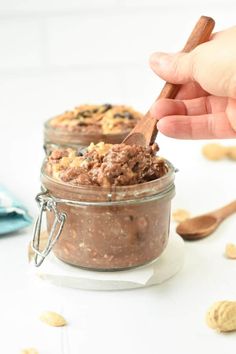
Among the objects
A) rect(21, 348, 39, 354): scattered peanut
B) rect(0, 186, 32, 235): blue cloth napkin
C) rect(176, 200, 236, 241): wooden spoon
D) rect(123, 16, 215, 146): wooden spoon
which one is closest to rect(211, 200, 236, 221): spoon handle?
rect(176, 200, 236, 241): wooden spoon

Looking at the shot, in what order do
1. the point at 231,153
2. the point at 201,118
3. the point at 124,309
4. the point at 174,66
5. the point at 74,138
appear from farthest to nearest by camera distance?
1. the point at 231,153
2. the point at 74,138
3. the point at 201,118
4. the point at 174,66
5. the point at 124,309

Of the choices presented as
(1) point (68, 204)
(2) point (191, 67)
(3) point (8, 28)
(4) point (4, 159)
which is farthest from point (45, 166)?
(3) point (8, 28)

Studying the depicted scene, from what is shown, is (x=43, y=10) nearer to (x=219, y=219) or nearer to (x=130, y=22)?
(x=130, y=22)

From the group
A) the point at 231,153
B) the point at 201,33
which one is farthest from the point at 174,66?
the point at 231,153

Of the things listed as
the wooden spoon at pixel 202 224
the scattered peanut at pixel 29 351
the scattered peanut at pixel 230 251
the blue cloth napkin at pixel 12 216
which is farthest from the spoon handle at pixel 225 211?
the scattered peanut at pixel 29 351

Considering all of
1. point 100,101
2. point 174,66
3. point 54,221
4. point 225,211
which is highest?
point 174,66

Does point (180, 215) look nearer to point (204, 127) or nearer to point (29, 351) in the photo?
point (204, 127)
